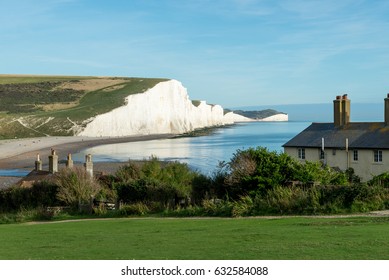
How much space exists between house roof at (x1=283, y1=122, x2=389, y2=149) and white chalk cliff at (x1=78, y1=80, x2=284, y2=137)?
9113 cm

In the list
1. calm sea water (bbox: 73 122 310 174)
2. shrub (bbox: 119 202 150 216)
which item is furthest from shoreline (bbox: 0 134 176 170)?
shrub (bbox: 119 202 150 216)

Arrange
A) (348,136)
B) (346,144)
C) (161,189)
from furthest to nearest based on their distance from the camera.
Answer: (348,136) < (346,144) < (161,189)

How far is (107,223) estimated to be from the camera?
59.0 ft

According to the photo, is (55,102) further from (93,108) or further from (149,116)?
(149,116)

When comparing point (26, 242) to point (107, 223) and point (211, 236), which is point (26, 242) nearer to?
point (211, 236)

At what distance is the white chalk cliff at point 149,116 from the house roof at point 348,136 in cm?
9113

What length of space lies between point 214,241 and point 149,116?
137151 millimetres

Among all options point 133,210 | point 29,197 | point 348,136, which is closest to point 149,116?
point 348,136

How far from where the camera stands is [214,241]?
38.5ft

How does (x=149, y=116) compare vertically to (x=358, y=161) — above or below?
above

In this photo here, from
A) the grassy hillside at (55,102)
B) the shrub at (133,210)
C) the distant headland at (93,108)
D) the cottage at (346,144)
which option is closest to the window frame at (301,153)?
the cottage at (346,144)

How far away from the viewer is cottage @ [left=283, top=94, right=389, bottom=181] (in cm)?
3903
